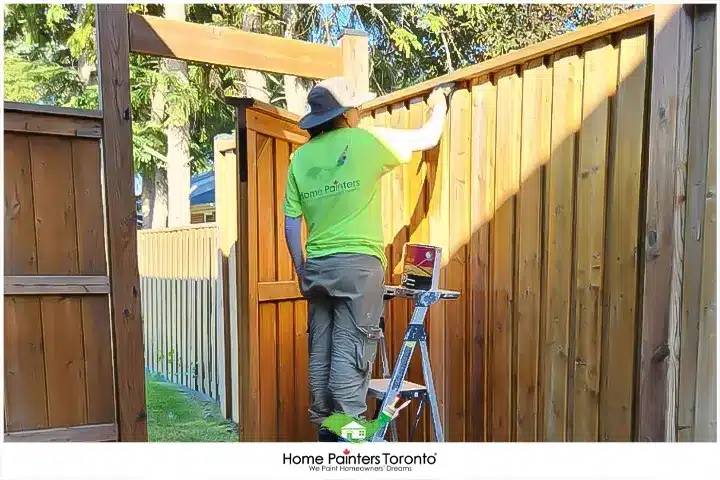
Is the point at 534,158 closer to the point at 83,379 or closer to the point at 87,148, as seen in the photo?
the point at 87,148

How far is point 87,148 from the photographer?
5.75ft

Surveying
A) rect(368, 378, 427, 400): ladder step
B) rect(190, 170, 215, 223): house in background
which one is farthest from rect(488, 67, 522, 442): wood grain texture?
rect(190, 170, 215, 223): house in background

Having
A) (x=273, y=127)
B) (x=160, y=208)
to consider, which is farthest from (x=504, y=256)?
(x=160, y=208)

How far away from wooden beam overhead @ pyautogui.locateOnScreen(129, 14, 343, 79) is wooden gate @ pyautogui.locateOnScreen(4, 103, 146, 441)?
337 millimetres

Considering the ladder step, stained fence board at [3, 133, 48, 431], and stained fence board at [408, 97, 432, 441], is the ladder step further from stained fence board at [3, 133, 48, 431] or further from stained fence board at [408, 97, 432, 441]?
stained fence board at [3, 133, 48, 431]

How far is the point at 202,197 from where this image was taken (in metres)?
8.54

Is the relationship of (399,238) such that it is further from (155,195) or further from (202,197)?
(202,197)

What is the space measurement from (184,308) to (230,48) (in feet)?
7.99

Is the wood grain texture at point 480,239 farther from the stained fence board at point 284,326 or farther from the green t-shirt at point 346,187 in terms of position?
the stained fence board at point 284,326

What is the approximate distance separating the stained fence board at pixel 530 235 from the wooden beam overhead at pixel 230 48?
2.62 ft

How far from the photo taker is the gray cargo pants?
67.2 inches

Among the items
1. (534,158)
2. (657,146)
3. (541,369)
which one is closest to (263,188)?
(534,158)

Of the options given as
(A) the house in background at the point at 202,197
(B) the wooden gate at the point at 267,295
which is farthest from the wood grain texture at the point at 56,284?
(A) the house in background at the point at 202,197

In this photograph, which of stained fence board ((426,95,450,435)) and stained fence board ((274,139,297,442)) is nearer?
stained fence board ((426,95,450,435))
